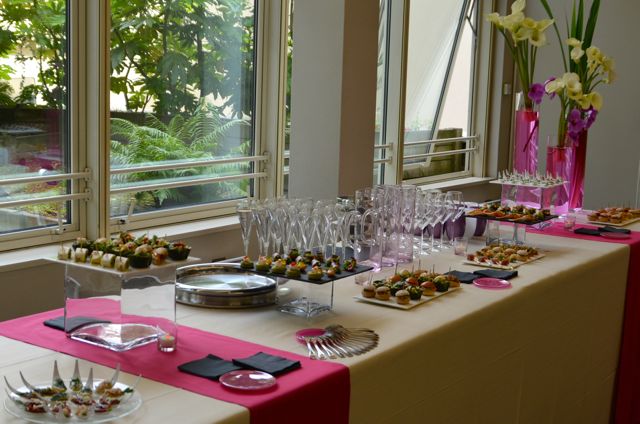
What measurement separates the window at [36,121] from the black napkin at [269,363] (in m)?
1.93

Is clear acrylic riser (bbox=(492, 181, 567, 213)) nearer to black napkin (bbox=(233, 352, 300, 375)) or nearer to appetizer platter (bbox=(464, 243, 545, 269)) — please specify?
appetizer platter (bbox=(464, 243, 545, 269))

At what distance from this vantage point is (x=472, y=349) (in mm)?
2404

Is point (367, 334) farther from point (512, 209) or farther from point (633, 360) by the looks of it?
point (633, 360)

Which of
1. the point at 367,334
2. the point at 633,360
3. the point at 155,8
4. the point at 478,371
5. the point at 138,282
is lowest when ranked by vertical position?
the point at 633,360

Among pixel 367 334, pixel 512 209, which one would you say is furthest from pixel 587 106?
pixel 367 334

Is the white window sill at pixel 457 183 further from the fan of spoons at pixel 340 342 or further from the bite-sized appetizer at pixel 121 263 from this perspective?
the bite-sized appetizer at pixel 121 263

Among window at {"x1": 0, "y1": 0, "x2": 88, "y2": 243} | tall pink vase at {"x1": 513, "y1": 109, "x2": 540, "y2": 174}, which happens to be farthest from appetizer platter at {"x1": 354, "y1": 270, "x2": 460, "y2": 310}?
window at {"x1": 0, "y1": 0, "x2": 88, "y2": 243}

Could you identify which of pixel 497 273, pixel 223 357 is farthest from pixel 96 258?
pixel 497 273

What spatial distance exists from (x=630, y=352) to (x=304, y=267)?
6.16 ft

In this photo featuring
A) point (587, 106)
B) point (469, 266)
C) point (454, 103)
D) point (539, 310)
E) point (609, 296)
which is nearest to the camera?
point (539, 310)

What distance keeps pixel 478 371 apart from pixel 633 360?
4.72 ft

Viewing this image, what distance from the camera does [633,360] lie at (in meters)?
3.58

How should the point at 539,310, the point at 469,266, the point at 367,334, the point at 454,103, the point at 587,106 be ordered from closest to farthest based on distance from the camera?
1. the point at 367,334
2. the point at 539,310
3. the point at 469,266
4. the point at 587,106
5. the point at 454,103

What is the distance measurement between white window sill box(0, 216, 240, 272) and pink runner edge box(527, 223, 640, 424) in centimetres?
182
